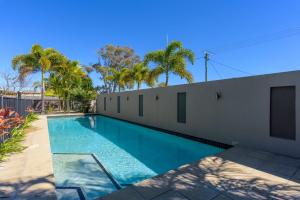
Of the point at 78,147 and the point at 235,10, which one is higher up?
the point at 235,10

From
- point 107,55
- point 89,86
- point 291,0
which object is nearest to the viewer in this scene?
point 291,0

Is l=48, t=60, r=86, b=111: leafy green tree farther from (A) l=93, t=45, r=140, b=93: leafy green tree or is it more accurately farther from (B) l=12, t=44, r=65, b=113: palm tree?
(A) l=93, t=45, r=140, b=93: leafy green tree

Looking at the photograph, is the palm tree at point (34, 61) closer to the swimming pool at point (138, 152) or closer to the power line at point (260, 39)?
the swimming pool at point (138, 152)

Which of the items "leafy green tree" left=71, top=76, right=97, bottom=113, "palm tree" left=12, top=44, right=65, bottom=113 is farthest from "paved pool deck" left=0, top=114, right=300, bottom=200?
"leafy green tree" left=71, top=76, right=97, bottom=113

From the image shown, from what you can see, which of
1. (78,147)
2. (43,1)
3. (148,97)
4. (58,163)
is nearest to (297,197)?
(58,163)

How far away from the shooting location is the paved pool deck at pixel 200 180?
366 centimetres

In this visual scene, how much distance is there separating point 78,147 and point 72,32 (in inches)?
736

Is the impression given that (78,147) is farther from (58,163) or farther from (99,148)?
(58,163)

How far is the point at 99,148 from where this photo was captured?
346 inches

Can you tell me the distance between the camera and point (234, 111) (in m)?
7.71

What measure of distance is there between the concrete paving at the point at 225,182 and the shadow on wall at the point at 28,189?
1.08 meters

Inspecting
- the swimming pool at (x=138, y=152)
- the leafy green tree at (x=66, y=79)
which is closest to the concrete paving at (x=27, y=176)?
the swimming pool at (x=138, y=152)

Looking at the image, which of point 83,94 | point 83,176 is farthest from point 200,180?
point 83,94

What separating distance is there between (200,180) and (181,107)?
651cm
